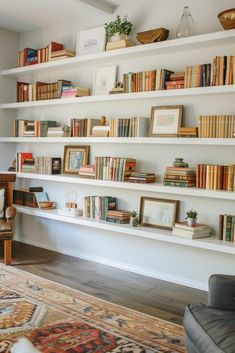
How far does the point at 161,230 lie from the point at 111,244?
30.5 inches

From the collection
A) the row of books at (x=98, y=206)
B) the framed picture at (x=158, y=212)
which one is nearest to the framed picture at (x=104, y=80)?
the row of books at (x=98, y=206)

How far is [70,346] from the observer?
248 centimetres

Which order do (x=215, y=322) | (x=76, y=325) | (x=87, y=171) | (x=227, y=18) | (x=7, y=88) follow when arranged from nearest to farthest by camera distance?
1. (x=215, y=322)
2. (x=76, y=325)
3. (x=227, y=18)
4. (x=87, y=171)
5. (x=7, y=88)

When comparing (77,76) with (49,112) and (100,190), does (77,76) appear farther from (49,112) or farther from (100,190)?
(100,190)

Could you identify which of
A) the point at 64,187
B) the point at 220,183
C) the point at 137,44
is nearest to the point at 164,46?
the point at 137,44

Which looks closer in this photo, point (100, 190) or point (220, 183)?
point (220, 183)

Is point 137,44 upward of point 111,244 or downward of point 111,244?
upward

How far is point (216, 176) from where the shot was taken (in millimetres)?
3316

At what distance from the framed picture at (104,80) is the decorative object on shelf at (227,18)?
1308 millimetres

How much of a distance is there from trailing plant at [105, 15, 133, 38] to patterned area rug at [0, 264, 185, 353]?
2513 millimetres

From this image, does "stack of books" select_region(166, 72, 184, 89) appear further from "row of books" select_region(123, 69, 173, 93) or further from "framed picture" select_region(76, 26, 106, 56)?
"framed picture" select_region(76, 26, 106, 56)

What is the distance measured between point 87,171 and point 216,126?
151cm

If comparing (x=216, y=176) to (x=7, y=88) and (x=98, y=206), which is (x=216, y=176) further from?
(x=7, y=88)

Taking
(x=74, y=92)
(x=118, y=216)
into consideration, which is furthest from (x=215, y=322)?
(x=74, y=92)
